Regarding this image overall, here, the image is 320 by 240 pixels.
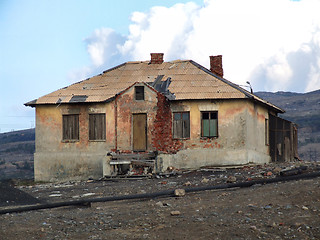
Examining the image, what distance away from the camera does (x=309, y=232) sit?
33.4ft

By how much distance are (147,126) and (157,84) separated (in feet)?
8.30

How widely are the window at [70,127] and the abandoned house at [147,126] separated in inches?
2.0

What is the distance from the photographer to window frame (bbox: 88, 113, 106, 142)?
2742 cm

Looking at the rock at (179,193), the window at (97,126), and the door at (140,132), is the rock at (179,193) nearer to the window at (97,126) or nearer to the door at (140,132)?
the door at (140,132)

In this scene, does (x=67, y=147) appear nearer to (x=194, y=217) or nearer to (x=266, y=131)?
(x=266, y=131)

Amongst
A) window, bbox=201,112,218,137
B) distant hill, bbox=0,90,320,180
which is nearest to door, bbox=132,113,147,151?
window, bbox=201,112,218,137

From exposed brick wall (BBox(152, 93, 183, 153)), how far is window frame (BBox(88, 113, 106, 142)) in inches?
101

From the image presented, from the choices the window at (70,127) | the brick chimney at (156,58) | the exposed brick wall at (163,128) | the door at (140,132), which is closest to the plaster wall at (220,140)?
the exposed brick wall at (163,128)

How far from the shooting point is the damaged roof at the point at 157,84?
87.7 ft

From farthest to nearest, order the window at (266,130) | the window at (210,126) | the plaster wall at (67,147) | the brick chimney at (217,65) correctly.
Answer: the window at (266,130) < the brick chimney at (217,65) < the plaster wall at (67,147) < the window at (210,126)

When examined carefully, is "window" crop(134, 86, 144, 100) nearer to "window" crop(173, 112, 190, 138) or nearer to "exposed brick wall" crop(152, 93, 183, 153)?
"exposed brick wall" crop(152, 93, 183, 153)

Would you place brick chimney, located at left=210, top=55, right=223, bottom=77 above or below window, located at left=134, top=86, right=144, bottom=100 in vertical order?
above

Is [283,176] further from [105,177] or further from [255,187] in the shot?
[105,177]

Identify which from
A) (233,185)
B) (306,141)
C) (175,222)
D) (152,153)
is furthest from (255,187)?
(306,141)
